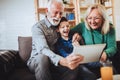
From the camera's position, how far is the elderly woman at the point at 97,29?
76.0 inches

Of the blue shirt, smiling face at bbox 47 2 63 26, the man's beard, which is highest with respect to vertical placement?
smiling face at bbox 47 2 63 26

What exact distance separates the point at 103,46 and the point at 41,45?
538 mm

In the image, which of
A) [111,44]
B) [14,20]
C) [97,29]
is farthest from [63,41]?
[14,20]

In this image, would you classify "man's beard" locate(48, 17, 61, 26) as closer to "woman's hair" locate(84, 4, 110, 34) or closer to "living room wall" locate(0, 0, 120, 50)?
"woman's hair" locate(84, 4, 110, 34)

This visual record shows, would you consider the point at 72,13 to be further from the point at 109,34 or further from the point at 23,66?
the point at 23,66

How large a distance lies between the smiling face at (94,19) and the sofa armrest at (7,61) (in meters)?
0.78

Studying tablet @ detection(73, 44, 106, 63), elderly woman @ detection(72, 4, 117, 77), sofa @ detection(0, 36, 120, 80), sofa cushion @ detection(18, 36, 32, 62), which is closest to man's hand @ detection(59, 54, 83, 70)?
tablet @ detection(73, 44, 106, 63)

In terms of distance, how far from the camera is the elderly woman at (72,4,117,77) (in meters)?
1.93

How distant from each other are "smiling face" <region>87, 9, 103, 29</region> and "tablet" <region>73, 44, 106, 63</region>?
7.0 inches

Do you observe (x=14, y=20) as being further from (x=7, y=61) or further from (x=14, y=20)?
(x=7, y=61)

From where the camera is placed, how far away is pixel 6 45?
288 cm

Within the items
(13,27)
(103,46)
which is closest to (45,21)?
(103,46)

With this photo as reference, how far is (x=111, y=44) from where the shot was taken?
6.43 ft

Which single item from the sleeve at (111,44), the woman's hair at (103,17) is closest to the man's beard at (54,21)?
the woman's hair at (103,17)
